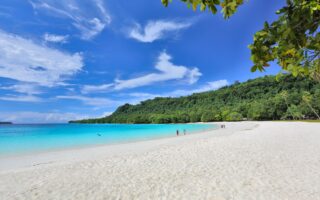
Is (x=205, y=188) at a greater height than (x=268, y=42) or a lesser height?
lesser

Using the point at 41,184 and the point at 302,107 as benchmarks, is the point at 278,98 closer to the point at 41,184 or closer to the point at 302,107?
the point at 302,107

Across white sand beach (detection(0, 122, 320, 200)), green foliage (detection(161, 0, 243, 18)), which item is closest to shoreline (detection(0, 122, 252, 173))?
white sand beach (detection(0, 122, 320, 200))

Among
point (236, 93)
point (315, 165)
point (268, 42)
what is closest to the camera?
point (268, 42)

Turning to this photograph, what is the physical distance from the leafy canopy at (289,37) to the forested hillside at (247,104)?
70.9 ft

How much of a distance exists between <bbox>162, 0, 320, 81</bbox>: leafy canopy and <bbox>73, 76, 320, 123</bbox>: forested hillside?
2160 centimetres

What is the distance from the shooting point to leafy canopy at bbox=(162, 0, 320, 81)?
4.69 feet

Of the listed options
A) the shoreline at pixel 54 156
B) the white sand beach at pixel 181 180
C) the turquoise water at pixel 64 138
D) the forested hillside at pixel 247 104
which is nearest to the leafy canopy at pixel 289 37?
the white sand beach at pixel 181 180

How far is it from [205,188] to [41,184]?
15.3ft

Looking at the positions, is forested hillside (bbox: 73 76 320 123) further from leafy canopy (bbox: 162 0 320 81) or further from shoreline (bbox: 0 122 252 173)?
leafy canopy (bbox: 162 0 320 81)

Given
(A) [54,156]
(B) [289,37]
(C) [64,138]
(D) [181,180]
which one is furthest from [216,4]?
(C) [64,138]

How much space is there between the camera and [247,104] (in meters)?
79.1

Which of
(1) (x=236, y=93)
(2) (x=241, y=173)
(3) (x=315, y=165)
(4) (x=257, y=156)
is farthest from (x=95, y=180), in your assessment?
(1) (x=236, y=93)

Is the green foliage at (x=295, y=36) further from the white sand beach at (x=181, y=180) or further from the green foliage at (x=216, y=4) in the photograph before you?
the white sand beach at (x=181, y=180)

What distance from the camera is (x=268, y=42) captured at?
169 centimetres
